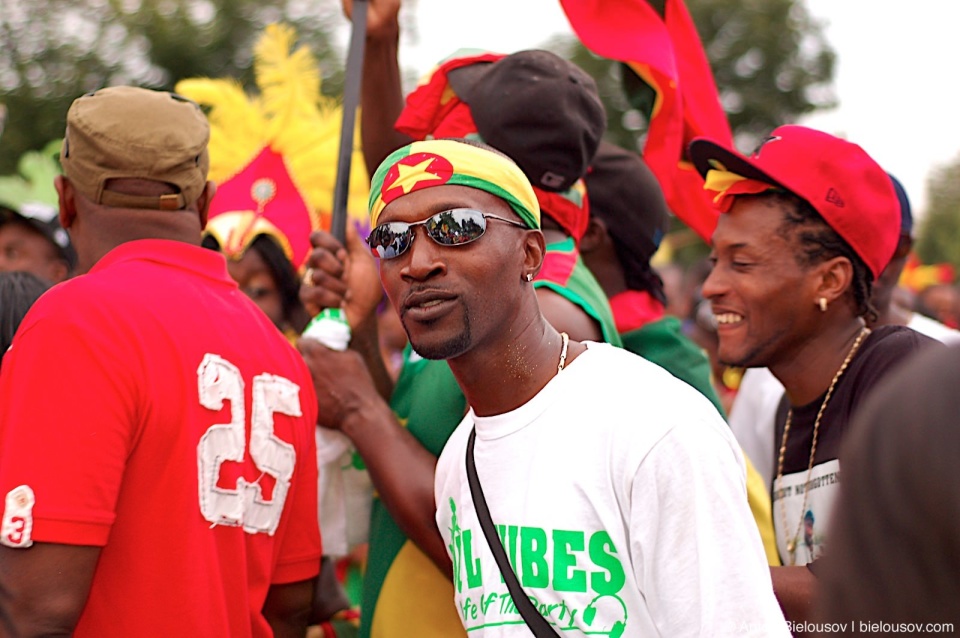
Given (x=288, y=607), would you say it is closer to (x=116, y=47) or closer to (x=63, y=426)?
(x=63, y=426)

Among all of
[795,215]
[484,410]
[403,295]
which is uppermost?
[795,215]

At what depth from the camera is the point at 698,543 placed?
2096 millimetres

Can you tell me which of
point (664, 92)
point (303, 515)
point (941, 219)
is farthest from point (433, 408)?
point (941, 219)

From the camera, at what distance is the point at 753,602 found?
2.08 metres

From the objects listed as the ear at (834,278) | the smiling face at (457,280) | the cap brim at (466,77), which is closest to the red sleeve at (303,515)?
the smiling face at (457,280)

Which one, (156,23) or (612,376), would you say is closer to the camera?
(612,376)

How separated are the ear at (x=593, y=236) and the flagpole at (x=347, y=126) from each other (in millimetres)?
970

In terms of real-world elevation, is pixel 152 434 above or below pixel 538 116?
below

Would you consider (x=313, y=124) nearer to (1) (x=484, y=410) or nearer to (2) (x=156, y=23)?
(1) (x=484, y=410)

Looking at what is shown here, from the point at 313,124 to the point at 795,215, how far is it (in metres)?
2.99

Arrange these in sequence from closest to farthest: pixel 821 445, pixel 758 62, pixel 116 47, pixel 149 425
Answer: pixel 149 425, pixel 821 445, pixel 116 47, pixel 758 62

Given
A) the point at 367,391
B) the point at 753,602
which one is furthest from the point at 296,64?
the point at 753,602

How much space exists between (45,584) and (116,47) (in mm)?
22102

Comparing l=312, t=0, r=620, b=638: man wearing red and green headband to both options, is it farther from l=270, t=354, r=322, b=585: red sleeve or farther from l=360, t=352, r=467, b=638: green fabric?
l=270, t=354, r=322, b=585: red sleeve
